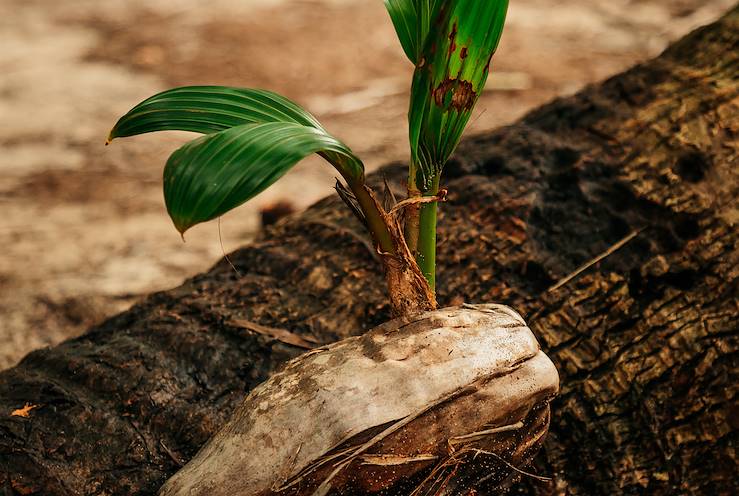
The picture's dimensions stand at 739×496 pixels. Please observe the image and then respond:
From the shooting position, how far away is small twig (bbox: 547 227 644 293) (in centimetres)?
155

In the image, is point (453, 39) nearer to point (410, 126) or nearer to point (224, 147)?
point (410, 126)

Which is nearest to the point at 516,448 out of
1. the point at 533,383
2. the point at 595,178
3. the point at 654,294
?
the point at 533,383

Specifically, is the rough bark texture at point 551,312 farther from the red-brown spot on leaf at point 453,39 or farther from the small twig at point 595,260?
the red-brown spot on leaf at point 453,39

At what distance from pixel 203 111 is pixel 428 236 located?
16.6 inches

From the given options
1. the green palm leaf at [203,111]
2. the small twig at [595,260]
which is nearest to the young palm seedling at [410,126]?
the green palm leaf at [203,111]

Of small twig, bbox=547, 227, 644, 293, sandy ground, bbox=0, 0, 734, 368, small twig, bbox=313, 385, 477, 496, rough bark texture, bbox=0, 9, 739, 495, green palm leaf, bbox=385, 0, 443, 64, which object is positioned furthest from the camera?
sandy ground, bbox=0, 0, 734, 368

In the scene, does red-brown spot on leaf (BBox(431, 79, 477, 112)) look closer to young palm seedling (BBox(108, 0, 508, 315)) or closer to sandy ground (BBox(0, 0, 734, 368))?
young palm seedling (BBox(108, 0, 508, 315))

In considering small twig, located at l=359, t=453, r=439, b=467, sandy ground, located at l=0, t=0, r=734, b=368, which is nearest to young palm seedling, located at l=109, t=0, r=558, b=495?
small twig, located at l=359, t=453, r=439, b=467

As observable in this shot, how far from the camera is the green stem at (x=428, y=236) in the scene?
3.97 ft

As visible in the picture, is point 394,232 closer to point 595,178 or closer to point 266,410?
point 266,410

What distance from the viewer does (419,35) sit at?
1.20 m

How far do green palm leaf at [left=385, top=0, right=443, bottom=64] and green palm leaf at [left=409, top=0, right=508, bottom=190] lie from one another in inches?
2.8

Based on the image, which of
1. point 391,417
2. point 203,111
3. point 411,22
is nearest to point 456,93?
point 411,22

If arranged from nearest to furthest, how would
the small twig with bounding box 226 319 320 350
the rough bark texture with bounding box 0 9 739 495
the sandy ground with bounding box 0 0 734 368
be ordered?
the rough bark texture with bounding box 0 9 739 495
the small twig with bounding box 226 319 320 350
the sandy ground with bounding box 0 0 734 368
